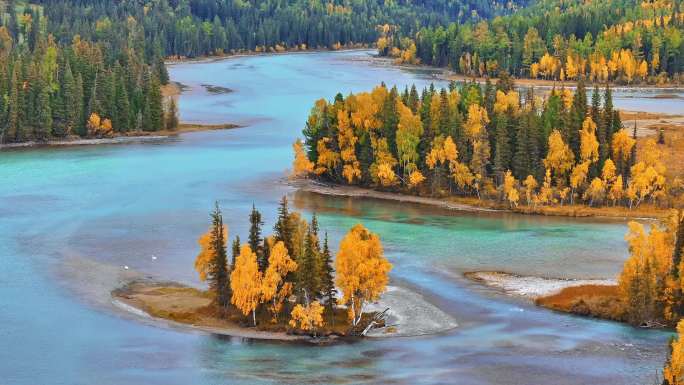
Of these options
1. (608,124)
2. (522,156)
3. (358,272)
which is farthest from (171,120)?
(358,272)

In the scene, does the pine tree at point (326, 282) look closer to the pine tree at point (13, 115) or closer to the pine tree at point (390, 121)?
the pine tree at point (390, 121)

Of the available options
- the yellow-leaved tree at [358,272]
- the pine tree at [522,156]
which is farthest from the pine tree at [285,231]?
the pine tree at [522,156]

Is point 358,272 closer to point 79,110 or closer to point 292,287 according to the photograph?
point 292,287

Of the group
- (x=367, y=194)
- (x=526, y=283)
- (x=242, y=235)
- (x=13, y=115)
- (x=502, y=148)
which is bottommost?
(x=526, y=283)

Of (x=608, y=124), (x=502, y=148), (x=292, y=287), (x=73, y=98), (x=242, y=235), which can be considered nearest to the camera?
(x=292, y=287)

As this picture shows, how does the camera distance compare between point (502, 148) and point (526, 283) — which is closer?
point (526, 283)

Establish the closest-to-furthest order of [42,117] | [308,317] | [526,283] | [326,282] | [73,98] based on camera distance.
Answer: [308,317] → [326,282] → [526,283] → [42,117] → [73,98]

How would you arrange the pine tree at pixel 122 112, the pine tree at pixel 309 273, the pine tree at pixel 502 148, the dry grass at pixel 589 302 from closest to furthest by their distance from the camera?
1. the pine tree at pixel 309 273
2. the dry grass at pixel 589 302
3. the pine tree at pixel 502 148
4. the pine tree at pixel 122 112

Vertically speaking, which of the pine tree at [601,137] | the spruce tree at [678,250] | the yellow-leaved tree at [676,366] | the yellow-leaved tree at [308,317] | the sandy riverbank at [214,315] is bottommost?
the sandy riverbank at [214,315]
